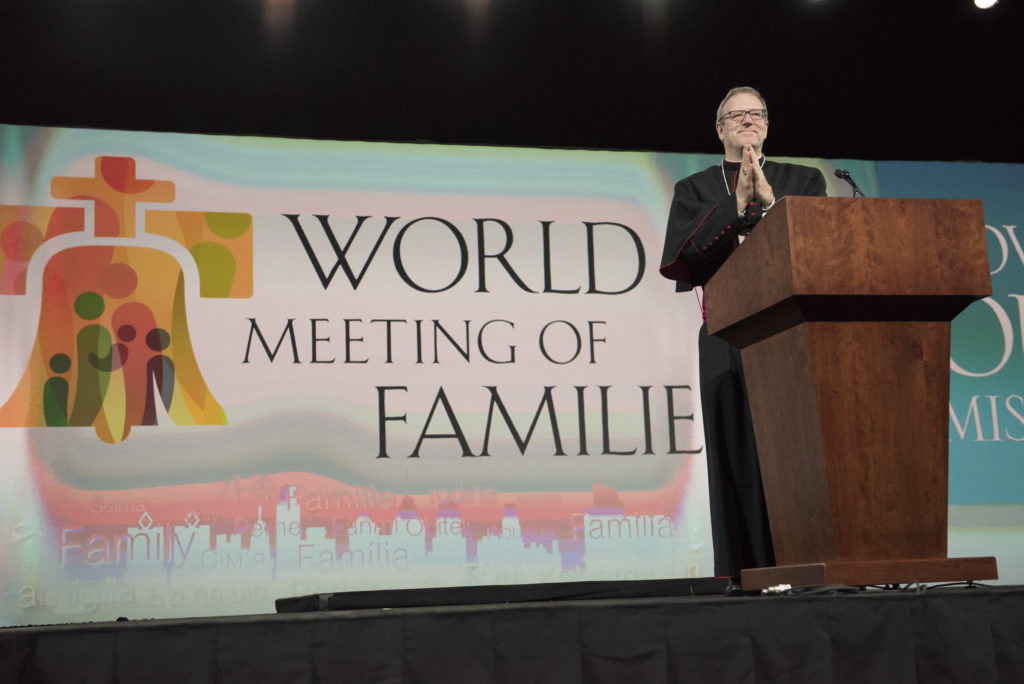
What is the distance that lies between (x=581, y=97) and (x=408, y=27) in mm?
874

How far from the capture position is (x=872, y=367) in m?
2.18

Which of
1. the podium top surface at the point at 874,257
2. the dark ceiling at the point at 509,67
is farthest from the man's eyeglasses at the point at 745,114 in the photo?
the dark ceiling at the point at 509,67

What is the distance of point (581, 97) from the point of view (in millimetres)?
4922

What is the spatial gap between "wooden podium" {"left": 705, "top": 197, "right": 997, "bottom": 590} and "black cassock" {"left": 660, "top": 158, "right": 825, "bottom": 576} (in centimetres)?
59

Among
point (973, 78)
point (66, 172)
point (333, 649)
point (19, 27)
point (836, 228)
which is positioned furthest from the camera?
point (973, 78)

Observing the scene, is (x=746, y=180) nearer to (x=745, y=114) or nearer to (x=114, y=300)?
(x=745, y=114)

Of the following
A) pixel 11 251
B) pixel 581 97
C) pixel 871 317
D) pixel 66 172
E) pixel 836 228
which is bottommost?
pixel 871 317

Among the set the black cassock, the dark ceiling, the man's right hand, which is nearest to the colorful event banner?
the dark ceiling

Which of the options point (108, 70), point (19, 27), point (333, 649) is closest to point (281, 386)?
point (108, 70)

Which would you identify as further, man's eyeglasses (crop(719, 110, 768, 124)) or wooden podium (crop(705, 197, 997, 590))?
man's eyeglasses (crop(719, 110, 768, 124))

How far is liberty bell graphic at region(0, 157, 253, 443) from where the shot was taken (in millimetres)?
4504

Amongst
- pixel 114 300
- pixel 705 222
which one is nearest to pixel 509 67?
pixel 114 300

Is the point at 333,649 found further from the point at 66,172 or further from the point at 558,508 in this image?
the point at 66,172

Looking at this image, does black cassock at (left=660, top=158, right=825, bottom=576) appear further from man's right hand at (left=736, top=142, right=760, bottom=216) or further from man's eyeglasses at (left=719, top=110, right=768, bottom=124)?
man's eyeglasses at (left=719, top=110, right=768, bottom=124)
